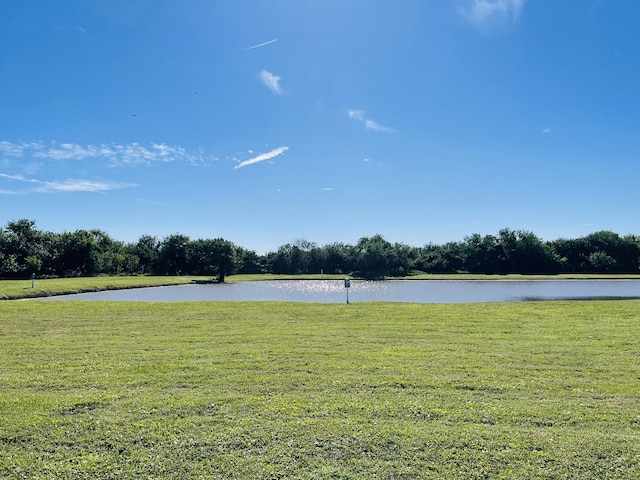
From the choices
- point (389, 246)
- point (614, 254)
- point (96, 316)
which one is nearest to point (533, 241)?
point (614, 254)

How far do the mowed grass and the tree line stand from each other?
42.0 meters

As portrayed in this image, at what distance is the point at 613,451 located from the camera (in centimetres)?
350

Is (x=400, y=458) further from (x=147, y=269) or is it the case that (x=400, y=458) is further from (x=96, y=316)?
(x=147, y=269)

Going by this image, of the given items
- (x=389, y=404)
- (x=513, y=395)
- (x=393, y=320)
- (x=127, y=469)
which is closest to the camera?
(x=127, y=469)

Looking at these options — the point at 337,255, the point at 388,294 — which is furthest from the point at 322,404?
the point at 337,255

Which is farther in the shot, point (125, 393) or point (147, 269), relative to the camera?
point (147, 269)

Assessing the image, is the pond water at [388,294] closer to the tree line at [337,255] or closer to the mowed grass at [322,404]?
the mowed grass at [322,404]

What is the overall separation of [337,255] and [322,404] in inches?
2482

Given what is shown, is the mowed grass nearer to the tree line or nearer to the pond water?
the pond water

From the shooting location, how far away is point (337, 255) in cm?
6762

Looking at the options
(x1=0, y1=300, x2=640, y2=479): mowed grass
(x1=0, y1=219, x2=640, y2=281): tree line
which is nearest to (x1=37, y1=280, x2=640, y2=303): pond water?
(x1=0, y1=300, x2=640, y2=479): mowed grass

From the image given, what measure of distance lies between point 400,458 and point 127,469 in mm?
2300

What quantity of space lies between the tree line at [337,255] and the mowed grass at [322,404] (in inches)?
1653

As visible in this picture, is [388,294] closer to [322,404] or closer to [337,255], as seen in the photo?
[322,404]
